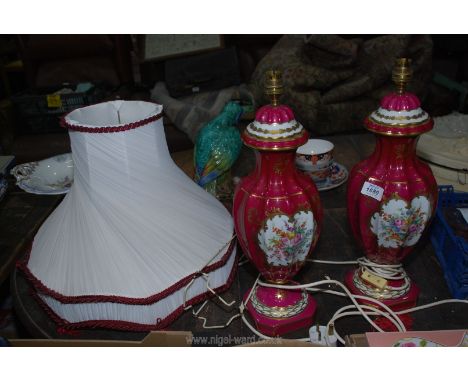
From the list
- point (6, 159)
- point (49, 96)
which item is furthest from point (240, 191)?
point (49, 96)

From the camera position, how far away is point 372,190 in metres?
0.92

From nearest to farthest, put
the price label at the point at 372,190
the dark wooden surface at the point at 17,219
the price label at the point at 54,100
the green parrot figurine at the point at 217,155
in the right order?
the price label at the point at 372,190, the dark wooden surface at the point at 17,219, the green parrot figurine at the point at 217,155, the price label at the point at 54,100

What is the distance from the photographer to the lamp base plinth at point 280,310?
3.22 ft

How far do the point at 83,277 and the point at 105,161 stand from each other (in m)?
0.24

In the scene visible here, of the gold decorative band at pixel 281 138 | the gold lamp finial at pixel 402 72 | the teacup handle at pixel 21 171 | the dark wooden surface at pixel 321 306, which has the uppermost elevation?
the gold lamp finial at pixel 402 72

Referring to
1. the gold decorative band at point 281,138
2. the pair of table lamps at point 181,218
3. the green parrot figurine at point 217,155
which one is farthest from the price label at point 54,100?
the gold decorative band at point 281,138

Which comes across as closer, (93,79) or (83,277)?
(83,277)

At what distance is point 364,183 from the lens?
93 centimetres

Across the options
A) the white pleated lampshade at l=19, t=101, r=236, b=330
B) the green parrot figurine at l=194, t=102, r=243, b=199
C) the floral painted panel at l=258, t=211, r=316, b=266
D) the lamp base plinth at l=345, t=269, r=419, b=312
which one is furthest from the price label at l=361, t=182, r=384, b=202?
the green parrot figurine at l=194, t=102, r=243, b=199

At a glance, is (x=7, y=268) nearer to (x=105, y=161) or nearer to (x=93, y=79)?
(x=105, y=161)

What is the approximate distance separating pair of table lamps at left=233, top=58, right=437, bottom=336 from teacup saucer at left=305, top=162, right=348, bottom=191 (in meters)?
0.59

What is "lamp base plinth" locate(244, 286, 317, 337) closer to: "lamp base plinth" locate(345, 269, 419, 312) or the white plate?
"lamp base plinth" locate(345, 269, 419, 312)

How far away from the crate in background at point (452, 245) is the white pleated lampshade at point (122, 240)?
22.0 inches

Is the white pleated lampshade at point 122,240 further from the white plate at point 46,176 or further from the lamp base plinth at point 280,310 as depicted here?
the white plate at point 46,176
